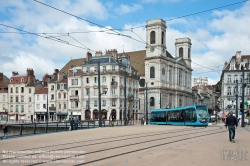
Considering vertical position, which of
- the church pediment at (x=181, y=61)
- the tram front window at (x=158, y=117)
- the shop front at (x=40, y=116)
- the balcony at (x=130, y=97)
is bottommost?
the shop front at (x=40, y=116)

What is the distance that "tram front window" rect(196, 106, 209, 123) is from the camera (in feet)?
103

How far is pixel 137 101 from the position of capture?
6200 centimetres

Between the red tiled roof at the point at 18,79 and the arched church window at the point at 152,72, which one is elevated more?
the arched church window at the point at 152,72

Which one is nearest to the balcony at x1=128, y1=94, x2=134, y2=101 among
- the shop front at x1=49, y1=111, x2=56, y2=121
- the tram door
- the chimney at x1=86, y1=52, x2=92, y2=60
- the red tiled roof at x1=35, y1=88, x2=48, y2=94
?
the chimney at x1=86, y1=52, x2=92, y2=60

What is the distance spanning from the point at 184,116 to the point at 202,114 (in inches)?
92.7

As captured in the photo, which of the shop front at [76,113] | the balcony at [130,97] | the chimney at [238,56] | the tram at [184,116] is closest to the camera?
the tram at [184,116]

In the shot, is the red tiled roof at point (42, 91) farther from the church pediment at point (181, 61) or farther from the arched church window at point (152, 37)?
the church pediment at point (181, 61)

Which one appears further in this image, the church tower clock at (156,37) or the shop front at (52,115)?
the church tower clock at (156,37)

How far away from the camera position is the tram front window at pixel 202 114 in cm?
3130

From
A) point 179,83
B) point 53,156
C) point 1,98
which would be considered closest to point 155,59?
point 179,83

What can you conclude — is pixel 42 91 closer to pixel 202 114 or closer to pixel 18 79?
pixel 18 79

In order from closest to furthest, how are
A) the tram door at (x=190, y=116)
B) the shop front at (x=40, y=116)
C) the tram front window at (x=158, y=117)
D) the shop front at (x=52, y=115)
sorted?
1. the tram door at (x=190, y=116)
2. the tram front window at (x=158, y=117)
3. the shop front at (x=52, y=115)
4. the shop front at (x=40, y=116)

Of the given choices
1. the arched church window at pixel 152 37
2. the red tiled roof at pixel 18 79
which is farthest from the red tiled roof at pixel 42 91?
the arched church window at pixel 152 37

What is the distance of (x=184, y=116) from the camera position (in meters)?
33.4
